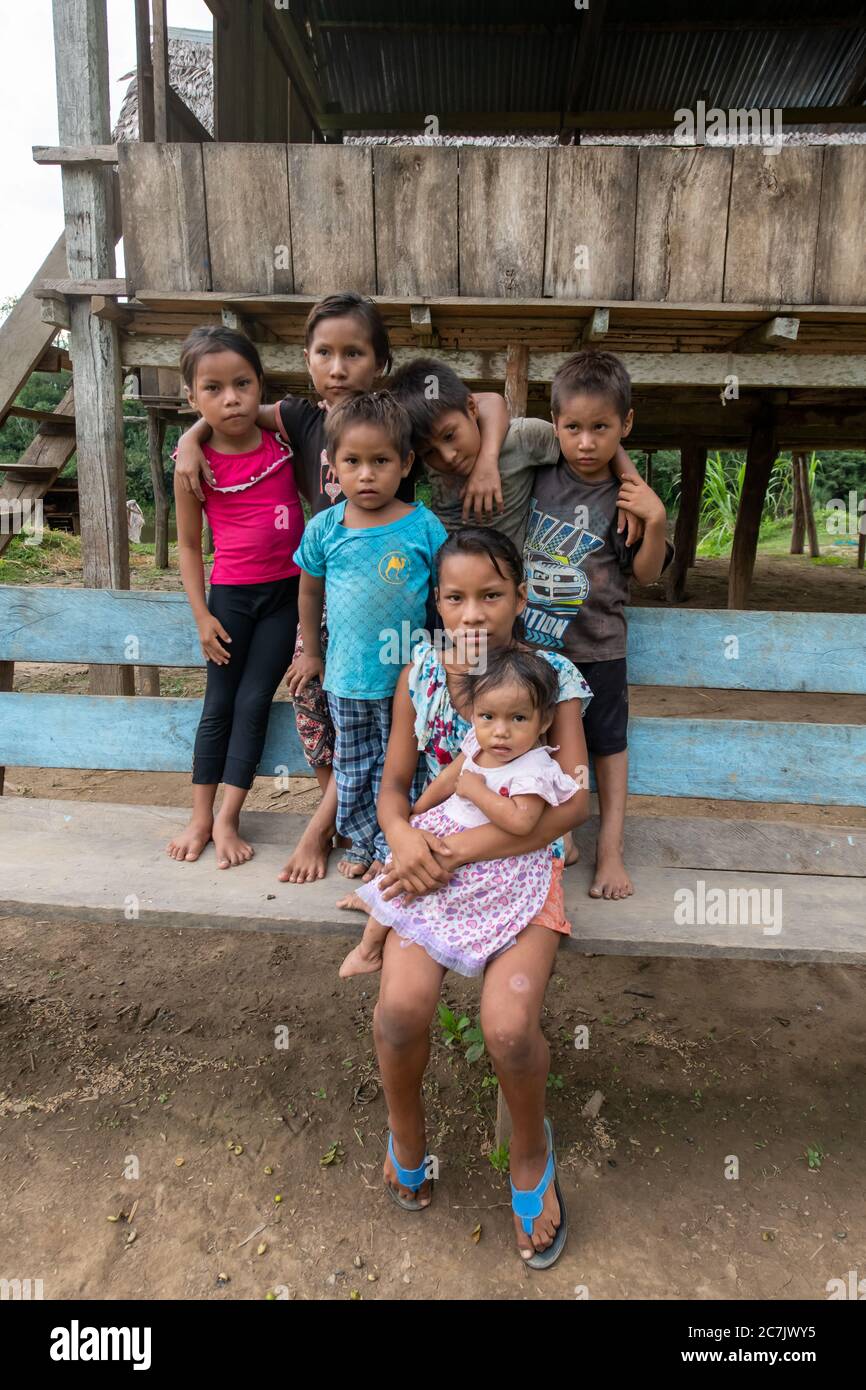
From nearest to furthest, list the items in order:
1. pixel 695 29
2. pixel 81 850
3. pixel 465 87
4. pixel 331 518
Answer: pixel 331 518 < pixel 81 850 < pixel 695 29 < pixel 465 87

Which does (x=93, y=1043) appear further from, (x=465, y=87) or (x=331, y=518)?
(x=465, y=87)

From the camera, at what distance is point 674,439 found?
33.1 feet

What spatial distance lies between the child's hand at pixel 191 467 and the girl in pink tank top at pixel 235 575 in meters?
0.02

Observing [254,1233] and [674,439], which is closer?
[254,1233]

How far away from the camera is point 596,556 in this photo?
2133 mm

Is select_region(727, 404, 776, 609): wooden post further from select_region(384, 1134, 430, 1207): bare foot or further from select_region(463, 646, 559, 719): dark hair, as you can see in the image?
select_region(384, 1134, 430, 1207): bare foot

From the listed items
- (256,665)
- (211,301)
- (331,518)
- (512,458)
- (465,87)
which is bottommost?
(256,665)

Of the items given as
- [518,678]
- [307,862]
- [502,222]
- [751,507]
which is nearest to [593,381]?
[518,678]

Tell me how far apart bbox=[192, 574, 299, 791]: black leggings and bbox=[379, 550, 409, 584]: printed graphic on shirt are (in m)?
0.49

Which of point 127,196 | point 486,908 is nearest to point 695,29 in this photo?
point 127,196

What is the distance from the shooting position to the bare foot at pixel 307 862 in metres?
2.13

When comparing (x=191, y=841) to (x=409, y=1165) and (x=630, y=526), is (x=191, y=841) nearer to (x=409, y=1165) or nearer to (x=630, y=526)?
(x=409, y=1165)

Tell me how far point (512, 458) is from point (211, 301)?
256 centimetres

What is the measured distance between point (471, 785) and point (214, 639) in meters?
0.96
